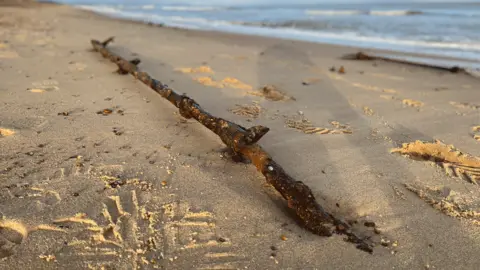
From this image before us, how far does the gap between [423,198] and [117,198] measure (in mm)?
2121

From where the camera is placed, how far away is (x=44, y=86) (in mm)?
4105

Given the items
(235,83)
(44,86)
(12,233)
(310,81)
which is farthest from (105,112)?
(310,81)

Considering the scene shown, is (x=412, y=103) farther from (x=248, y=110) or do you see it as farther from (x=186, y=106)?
(x=186, y=106)

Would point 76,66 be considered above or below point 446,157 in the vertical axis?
above

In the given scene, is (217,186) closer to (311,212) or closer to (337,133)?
(311,212)

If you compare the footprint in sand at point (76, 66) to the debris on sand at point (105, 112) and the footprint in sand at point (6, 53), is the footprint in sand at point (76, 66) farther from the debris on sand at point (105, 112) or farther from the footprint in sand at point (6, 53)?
the debris on sand at point (105, 112)

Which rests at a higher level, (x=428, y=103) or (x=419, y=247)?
(x=428, y=103)

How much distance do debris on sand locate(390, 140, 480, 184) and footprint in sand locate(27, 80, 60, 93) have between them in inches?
152

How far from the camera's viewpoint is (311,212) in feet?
6.77

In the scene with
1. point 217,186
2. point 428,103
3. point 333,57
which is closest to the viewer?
point 217,186

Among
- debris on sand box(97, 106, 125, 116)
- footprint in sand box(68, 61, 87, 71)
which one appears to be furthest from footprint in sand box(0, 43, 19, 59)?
debris on sand box(97, 106, 125, 116)

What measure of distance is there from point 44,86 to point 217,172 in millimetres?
2853

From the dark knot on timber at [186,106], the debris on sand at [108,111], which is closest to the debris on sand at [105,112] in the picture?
the debris on sand at [108,111]

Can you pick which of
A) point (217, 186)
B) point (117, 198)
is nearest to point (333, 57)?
point (217, 186)
